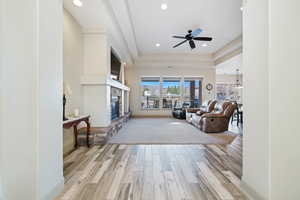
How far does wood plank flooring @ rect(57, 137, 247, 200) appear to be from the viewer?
183cm

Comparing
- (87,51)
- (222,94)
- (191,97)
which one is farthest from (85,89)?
(222,94)

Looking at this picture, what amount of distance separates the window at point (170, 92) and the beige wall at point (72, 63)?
604cm

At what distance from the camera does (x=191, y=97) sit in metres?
9.80

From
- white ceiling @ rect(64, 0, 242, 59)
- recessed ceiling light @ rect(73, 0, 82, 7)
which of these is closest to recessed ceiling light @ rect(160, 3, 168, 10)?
white ceiling @ rect(64, 0, 242, 59)

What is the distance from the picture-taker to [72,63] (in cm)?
372
